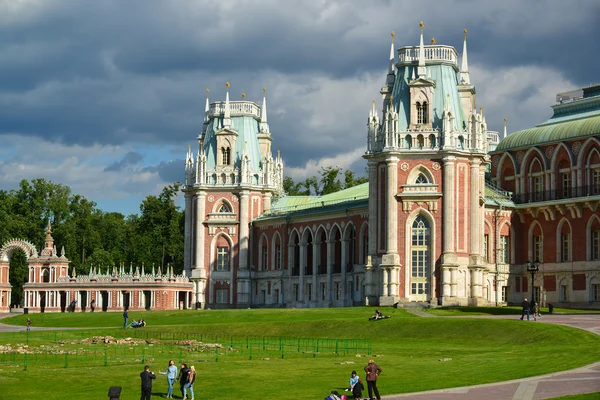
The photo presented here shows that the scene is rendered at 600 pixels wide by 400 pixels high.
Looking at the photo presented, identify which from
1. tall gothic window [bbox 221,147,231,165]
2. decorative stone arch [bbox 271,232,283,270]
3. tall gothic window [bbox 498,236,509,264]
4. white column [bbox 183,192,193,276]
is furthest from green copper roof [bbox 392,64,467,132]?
white column [bbox 183,192,193,276]

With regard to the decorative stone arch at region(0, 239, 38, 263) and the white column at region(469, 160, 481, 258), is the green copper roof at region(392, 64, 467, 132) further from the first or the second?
the decorative stone arch at region(0, 239, 38, 263)

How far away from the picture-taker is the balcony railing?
314 ft

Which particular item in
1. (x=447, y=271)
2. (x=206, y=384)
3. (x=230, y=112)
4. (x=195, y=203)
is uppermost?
(x=230, y=112)

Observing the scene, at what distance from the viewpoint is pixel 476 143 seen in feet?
305

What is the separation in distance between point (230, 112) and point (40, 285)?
27.7 metres

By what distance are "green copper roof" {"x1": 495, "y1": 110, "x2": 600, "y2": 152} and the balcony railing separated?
4.45m

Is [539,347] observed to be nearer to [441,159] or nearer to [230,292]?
[441,159]

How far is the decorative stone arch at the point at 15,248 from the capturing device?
415 feet

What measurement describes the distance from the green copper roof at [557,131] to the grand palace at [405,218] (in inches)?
6.6

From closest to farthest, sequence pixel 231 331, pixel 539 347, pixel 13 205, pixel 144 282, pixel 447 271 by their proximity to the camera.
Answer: pixel 539 347 → pixel 231 331 → pixel 447 271 → pixel 144 282 → pixel 13 205

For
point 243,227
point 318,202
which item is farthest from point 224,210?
point 318,202

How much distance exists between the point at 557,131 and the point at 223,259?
3767 centimetres

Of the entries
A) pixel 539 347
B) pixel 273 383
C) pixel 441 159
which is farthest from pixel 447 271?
pixel 273 383

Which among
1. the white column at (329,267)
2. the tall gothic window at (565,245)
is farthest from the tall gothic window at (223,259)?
the tall gothic window at (565,245)
